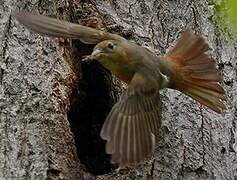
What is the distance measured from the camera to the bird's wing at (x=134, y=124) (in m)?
1.90

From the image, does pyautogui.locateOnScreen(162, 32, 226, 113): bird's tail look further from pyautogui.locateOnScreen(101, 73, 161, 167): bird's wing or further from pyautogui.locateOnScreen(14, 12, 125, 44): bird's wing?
pyautogui.locateOnScreen(14, 12, 125, 44): bird's wing

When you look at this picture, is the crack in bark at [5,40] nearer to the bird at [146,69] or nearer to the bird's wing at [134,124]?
the bird at [146,69]

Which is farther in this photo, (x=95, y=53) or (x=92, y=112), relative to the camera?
(x=92, y=112)

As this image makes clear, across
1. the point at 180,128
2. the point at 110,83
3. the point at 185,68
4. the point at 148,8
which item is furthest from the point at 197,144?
the point at 148,8

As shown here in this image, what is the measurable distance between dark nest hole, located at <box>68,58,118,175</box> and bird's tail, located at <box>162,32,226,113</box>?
0.31 metres

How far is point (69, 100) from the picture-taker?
2285 millimetres

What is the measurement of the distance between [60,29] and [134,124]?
478 mm

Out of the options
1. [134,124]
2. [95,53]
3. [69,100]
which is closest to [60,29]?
[95,53]

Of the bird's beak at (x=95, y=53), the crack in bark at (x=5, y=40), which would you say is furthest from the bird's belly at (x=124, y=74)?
the crack in bark at (x=5, y=40)

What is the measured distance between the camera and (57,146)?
2.08 meters

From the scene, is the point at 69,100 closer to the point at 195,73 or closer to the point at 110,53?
the point at 110,53

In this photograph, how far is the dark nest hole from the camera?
246 cm

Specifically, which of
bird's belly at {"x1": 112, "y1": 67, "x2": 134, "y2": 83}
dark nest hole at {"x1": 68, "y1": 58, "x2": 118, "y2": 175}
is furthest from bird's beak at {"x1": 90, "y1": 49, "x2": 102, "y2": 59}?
dark nest hole at {"x1": 68, "y1": 58, "x2": 118, "y2": 175}

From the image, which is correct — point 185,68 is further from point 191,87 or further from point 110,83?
point 110,83
